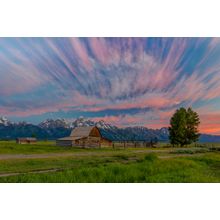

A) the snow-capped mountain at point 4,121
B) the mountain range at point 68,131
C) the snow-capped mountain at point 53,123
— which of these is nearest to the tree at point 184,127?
the mountain range at point 68,131

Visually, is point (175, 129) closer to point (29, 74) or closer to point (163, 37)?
point (163, 37)

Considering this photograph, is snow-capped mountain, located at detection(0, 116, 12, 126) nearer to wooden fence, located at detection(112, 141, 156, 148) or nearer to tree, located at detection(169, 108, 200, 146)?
wooden fence, located at detection(112, 141, 156, 148)

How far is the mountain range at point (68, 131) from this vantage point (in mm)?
7840

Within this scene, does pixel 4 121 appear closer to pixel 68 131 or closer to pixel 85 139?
pixel 68 131

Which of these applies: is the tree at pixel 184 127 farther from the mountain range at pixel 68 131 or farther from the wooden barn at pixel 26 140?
the wooden barn at pixel 26 140

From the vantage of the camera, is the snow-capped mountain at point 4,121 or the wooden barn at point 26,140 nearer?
the snow-capped mountain at point 4,121

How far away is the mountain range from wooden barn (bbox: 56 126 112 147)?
0.08m

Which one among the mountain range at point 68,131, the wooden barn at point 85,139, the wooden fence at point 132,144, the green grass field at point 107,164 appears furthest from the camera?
the wooden fence at point 132,144

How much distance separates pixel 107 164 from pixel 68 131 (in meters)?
1.02

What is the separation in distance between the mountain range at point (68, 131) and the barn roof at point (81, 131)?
0.22 feet

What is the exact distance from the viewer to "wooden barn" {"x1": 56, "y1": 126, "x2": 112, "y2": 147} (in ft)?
26.3

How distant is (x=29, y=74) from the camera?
7.90 metres

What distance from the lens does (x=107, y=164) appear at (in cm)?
806

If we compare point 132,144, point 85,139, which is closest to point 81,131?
point 85,139
